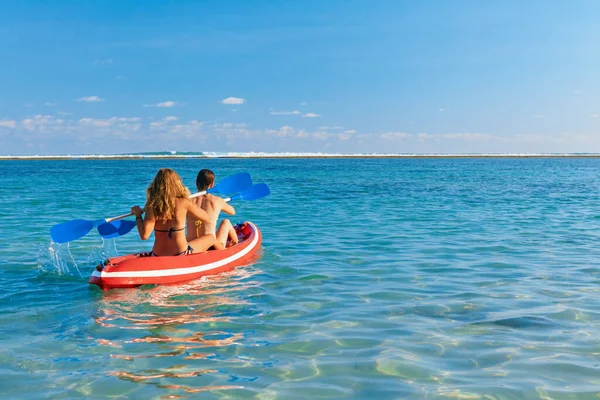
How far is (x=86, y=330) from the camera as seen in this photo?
6.09 metres

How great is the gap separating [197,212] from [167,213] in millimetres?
522

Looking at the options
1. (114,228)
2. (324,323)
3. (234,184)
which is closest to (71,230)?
(114,228)

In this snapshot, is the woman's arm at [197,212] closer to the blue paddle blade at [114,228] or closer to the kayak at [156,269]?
the kayak at [156,269]

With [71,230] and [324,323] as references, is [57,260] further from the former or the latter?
[324,323]

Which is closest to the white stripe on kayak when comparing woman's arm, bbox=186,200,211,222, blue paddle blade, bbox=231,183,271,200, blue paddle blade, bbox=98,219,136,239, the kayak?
the kayak

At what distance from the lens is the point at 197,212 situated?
8188 millimetres

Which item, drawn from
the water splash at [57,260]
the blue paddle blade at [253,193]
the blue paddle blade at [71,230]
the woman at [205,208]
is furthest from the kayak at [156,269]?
the blue paddle blade at [253,193]

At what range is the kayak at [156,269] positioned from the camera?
304 inches

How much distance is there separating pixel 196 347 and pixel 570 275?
5825mm

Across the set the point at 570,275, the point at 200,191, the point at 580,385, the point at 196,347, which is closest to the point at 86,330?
the point at 196,347

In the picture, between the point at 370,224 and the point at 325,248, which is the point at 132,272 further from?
the point at 370,224

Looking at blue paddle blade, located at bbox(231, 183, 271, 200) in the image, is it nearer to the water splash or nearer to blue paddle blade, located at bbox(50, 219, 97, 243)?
blue paddle blade, located at bbox(50, 219, 97, 243)

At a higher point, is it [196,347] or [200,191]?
[200,191]

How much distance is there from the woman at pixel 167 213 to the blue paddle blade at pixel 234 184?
200cm
